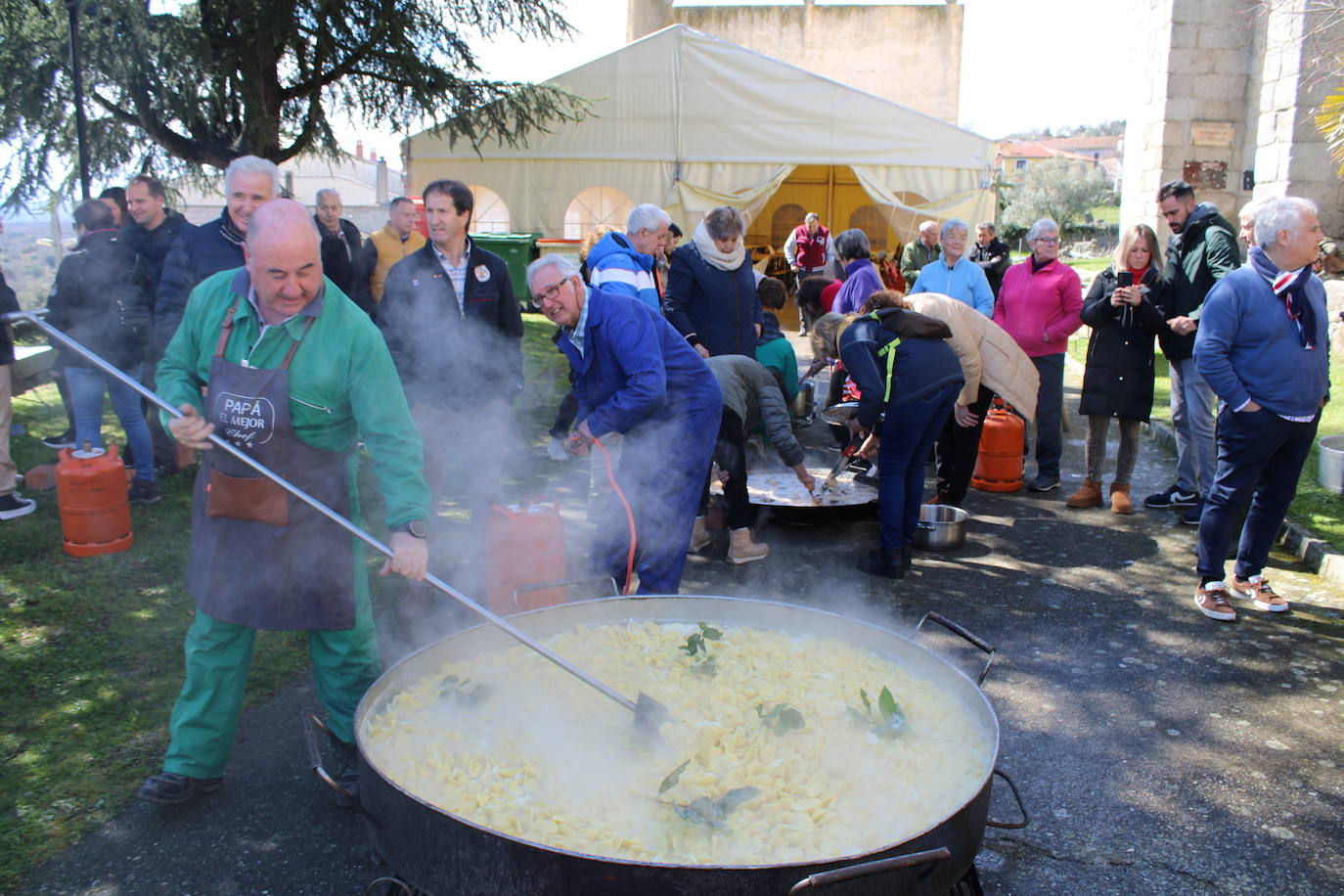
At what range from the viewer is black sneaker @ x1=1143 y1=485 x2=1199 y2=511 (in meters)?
6.66

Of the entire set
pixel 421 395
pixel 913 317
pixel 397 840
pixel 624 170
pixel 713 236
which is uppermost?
pixel 624 170

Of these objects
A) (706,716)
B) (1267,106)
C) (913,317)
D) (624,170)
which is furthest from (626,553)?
(624,170)

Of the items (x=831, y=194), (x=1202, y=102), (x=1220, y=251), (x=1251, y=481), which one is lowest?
(x=1251, y=481)

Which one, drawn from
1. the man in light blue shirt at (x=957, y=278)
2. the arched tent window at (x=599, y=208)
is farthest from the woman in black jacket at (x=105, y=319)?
the arched tent window at (x=599, y=208)

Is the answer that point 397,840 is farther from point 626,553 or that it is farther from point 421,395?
point 421,395

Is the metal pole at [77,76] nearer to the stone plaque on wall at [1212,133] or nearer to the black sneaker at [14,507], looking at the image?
the black sneaker at [14,507]

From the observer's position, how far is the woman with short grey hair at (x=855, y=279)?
7.55m

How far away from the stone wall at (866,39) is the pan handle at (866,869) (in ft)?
101

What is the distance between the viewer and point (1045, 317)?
7184mm

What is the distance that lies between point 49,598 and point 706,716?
151 inches

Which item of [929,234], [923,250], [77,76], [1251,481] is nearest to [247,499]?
[1251,481]

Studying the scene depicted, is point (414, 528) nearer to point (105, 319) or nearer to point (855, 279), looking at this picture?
point (105, 319)

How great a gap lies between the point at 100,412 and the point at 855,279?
5553mm

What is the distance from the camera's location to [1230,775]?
3.50 m
